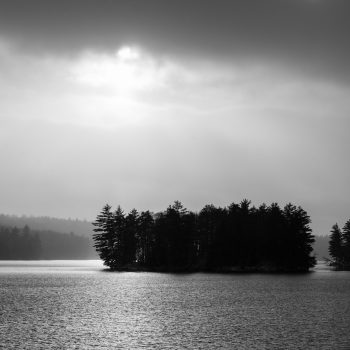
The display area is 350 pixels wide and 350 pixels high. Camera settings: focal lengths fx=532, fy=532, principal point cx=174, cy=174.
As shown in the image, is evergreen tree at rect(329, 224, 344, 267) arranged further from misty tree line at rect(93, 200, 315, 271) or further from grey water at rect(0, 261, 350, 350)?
grey water at rect(0, 261, 350, 350)

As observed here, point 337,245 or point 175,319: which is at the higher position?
point 337,245

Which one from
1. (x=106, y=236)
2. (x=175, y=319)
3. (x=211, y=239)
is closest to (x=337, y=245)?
(x=211, y=239)

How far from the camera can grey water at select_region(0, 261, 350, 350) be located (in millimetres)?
42419

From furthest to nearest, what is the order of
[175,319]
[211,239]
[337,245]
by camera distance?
[337,245] < [211,239] < [175,319]

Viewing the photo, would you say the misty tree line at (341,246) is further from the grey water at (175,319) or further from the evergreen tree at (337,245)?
the grey water at (175,319)

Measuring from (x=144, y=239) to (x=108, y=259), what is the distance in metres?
13.3

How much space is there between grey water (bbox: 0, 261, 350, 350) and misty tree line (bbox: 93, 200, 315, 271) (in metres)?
60.5

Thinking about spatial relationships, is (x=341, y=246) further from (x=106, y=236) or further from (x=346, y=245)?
(x=106, y=236)

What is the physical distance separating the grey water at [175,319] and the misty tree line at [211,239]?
60489 millimetres

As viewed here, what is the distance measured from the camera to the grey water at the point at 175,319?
139ft

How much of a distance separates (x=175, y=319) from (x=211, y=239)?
347 feet

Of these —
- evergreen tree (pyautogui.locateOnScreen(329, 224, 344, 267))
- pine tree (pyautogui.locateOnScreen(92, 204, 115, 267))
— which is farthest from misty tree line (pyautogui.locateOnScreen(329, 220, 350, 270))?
pine tree (pyautogui.locateOnScreen(92, 204, 115, 267))

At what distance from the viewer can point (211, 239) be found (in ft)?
Result: 528

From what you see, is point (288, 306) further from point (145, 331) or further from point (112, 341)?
point (112, 341)
